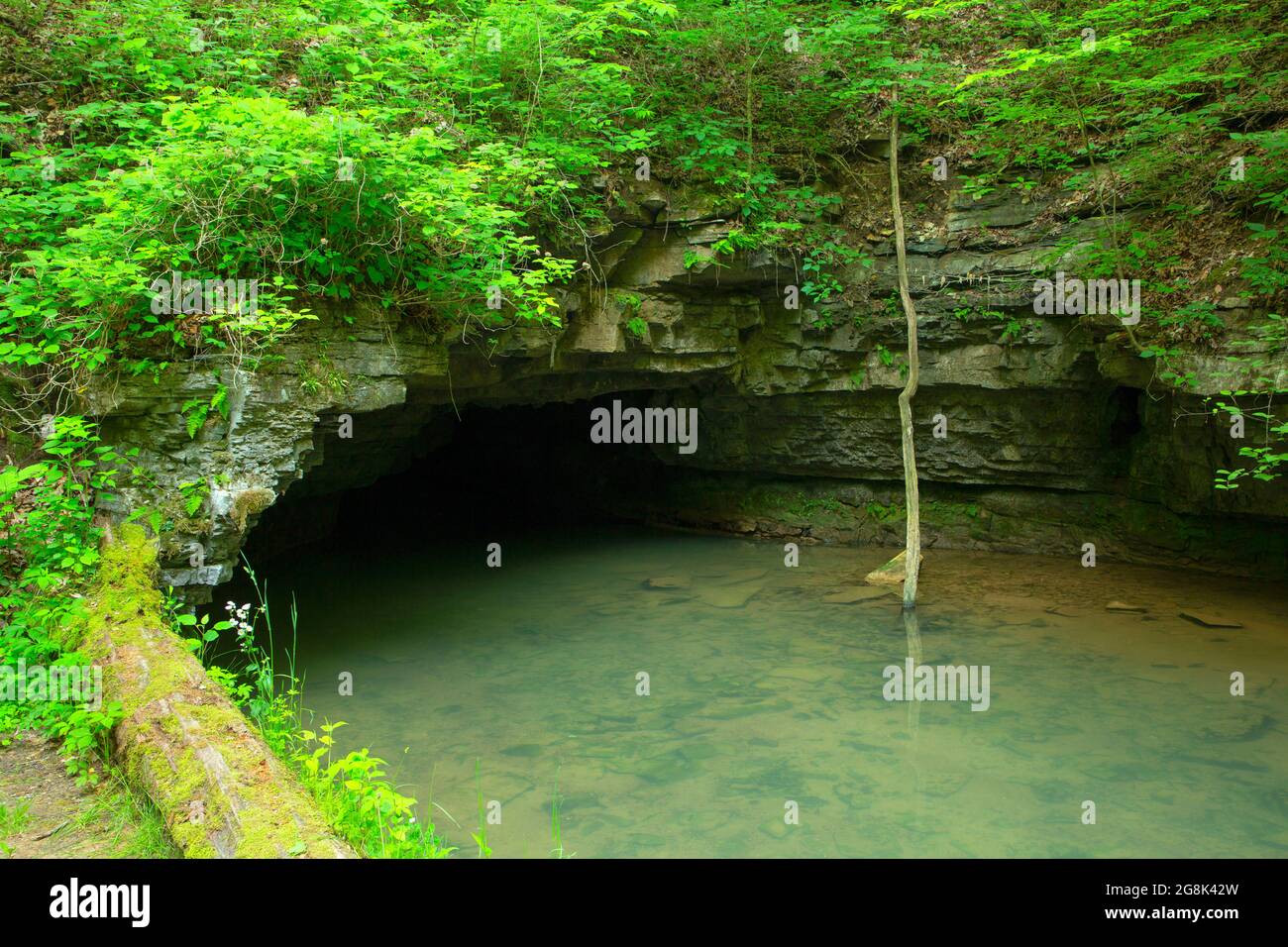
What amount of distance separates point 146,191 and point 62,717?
146 inches

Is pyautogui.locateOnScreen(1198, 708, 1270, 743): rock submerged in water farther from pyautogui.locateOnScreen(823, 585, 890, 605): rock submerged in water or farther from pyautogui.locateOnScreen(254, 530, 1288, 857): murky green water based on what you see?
pyautogui.locateOnScreen(823, 585, 890, 605): rock submerged in water

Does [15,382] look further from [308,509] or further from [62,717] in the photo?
[308,509]

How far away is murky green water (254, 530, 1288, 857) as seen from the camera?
17.3 feet

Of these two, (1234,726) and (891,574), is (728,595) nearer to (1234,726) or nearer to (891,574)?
(891,574)

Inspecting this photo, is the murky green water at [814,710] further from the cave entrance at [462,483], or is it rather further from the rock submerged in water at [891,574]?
the cave entrance at [462,483]

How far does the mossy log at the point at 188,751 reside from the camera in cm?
335

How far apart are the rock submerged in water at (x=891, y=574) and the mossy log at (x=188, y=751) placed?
8024 mm

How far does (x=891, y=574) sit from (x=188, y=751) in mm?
8655

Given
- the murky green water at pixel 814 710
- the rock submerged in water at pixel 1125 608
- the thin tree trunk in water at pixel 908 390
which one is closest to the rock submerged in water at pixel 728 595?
the murky green water at pixel 814 710

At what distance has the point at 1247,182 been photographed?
8406 mm

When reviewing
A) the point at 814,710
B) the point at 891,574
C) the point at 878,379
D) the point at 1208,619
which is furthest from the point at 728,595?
the point at 1208,619

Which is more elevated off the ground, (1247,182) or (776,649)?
(1247,182)

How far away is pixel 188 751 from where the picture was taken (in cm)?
384

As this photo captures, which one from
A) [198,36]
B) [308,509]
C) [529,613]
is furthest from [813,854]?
[308,509]
